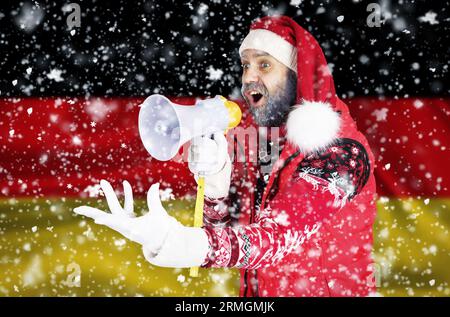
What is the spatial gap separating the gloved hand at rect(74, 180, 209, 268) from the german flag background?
3.85 feet

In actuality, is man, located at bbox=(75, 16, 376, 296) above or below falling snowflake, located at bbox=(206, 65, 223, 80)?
below

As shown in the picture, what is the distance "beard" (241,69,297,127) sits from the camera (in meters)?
1.59

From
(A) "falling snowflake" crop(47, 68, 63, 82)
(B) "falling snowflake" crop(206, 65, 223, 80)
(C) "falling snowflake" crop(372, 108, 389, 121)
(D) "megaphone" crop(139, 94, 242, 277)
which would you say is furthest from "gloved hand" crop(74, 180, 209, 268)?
(C) "falling snowflake" crop(372, 108, 389, 121)

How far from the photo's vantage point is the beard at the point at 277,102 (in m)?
1.59

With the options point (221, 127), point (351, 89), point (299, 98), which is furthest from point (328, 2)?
point (221, 127)

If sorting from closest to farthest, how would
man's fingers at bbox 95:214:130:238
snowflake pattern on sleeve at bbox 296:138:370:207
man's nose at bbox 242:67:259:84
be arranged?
1. man's fingers at bbox 95:214:130:238
2. snowflake pattern on sleeve at bbox 296:138:370:207
3. man's nose at bbox 242:67:259:84

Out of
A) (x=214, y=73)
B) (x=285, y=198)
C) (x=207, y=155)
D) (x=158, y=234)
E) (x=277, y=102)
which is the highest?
(x=214, y=73)

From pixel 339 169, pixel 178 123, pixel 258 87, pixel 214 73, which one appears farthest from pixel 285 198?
pixel 214 73

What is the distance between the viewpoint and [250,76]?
5.22 ft

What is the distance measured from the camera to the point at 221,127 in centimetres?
141

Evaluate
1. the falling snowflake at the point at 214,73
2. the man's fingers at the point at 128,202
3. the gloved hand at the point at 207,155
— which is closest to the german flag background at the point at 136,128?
the falling snowflake at the point at 214,73

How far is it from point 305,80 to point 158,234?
720mm

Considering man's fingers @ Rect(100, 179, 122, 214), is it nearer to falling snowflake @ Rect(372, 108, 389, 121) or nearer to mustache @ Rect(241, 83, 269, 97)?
mustache @ Rect(241, 83, 269, 97)

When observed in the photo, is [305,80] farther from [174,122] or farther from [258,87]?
[174,122]
